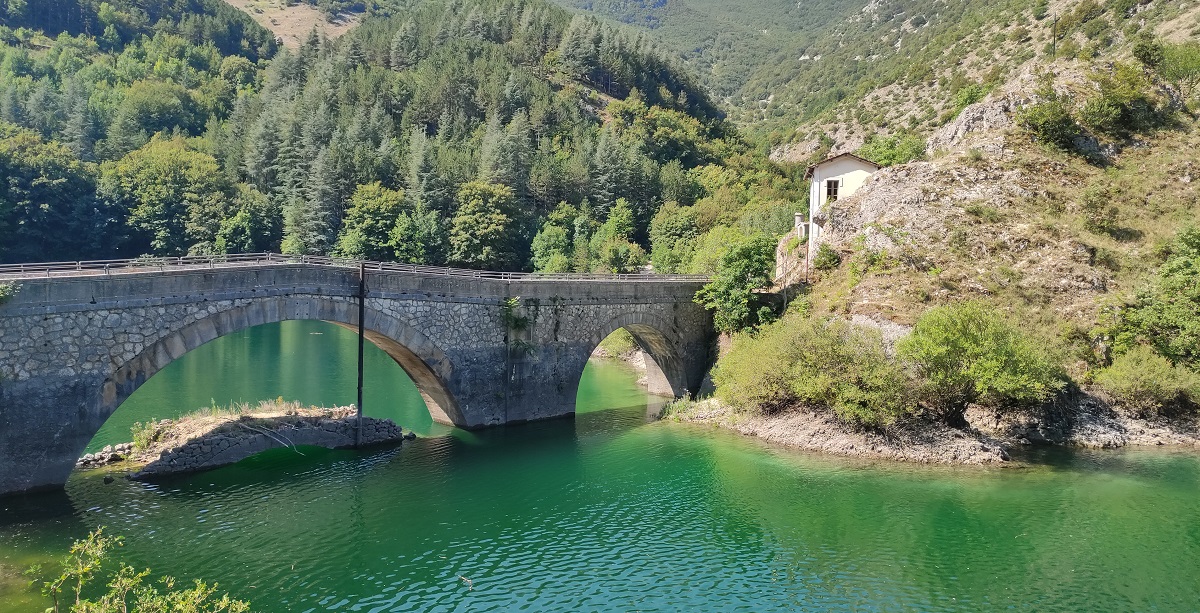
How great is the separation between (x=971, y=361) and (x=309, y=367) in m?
37.5

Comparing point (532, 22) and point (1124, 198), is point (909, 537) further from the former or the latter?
point (532, 22)

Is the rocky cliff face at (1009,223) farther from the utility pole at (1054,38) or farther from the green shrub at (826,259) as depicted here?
the utility pole at (1054,38)

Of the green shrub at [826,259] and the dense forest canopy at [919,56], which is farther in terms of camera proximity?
the dense forest canopy at [919,56]

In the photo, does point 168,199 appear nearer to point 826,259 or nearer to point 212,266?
point 212,266

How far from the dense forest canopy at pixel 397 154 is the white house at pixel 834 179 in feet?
36.5

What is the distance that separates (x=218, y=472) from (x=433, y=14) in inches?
4434

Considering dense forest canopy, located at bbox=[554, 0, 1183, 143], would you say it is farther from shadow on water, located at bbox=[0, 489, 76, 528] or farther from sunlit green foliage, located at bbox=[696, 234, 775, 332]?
shadow on water, located at bbox=[0, 489, 76, 528]

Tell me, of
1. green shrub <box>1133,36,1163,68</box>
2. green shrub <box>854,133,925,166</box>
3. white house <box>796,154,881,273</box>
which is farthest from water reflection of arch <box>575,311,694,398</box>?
green shrub <box>1133,36,1163,68</box>

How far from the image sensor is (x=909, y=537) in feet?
75.1

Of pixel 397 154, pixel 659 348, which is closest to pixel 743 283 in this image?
pixel 659 348

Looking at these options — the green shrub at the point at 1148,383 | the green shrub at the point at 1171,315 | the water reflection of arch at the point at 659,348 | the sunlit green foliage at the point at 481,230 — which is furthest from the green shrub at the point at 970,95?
the sunlit green foliage at the point at 481,230

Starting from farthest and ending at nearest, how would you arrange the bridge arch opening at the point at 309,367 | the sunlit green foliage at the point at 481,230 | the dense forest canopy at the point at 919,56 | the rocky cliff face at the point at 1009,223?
the dense forest canopy at the point at 919,56 < the sunlit green foliage at the point at 481,230 < the rocky cliff face at the point at 1009,223 < the bridge arch opening at the point at 309,367

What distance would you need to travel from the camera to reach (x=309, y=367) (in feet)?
158

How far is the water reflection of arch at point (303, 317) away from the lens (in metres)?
23.9
